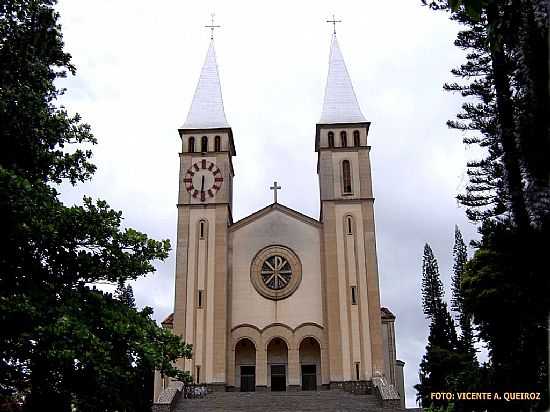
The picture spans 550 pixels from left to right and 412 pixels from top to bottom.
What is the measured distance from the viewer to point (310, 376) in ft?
94.2

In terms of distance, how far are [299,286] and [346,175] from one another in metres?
5.83

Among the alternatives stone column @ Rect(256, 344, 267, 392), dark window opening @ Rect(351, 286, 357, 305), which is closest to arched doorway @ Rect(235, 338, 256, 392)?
stone column @ Rect(256, 344, 267, 392)

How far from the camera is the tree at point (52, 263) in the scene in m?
10.1

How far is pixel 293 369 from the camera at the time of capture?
27.9 meters

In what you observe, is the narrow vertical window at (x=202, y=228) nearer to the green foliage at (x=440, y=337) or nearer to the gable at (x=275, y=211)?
the gable at (x=275, y=211)

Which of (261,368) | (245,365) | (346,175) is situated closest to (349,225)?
(346,175)

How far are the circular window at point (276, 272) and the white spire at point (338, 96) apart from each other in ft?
22.9

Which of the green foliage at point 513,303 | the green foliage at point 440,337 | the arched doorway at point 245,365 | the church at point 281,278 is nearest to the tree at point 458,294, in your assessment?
the green foliage at point 440,337

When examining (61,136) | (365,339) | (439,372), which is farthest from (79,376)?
(439,372)

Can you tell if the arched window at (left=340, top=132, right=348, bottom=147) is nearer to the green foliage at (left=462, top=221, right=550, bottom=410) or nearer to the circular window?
the circular window

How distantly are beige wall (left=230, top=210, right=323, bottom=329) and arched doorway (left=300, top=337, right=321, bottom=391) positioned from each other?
3.61 feet

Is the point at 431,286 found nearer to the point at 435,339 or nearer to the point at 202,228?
the point at 435,339

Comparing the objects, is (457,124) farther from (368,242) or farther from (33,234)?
(368,242)

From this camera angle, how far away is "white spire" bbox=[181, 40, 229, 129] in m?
32.7
